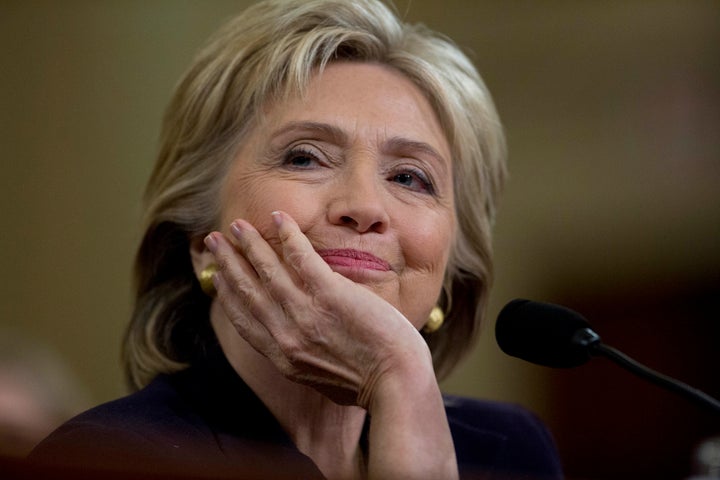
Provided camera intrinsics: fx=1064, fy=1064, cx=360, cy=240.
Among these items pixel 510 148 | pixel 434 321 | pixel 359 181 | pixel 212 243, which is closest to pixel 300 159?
pixel 359 181

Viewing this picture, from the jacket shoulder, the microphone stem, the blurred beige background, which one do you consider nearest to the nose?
the microphone stem

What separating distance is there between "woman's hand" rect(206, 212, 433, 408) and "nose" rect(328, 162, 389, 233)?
0.10m

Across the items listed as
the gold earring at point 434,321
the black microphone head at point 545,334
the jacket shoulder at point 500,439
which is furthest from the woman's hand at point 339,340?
the jacket shoulder at point 500,439

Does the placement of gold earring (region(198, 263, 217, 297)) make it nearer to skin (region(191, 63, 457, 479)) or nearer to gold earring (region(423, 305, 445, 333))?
skin (region(191, 63, 457, 479))

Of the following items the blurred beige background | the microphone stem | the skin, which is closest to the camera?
the microphone stem

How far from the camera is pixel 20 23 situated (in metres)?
5.18

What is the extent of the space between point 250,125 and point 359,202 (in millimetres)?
320

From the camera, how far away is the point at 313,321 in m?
1.73

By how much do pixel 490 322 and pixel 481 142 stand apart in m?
3.10

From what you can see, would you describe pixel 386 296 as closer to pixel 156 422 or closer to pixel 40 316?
pixel 156 422

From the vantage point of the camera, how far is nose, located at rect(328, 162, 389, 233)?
1872 millimetres

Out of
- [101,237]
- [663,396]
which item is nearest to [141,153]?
[101,237]

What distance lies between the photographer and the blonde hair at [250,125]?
2.09m

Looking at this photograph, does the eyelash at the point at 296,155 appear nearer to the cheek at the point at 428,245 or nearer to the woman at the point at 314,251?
the woman at the point at 314,251
